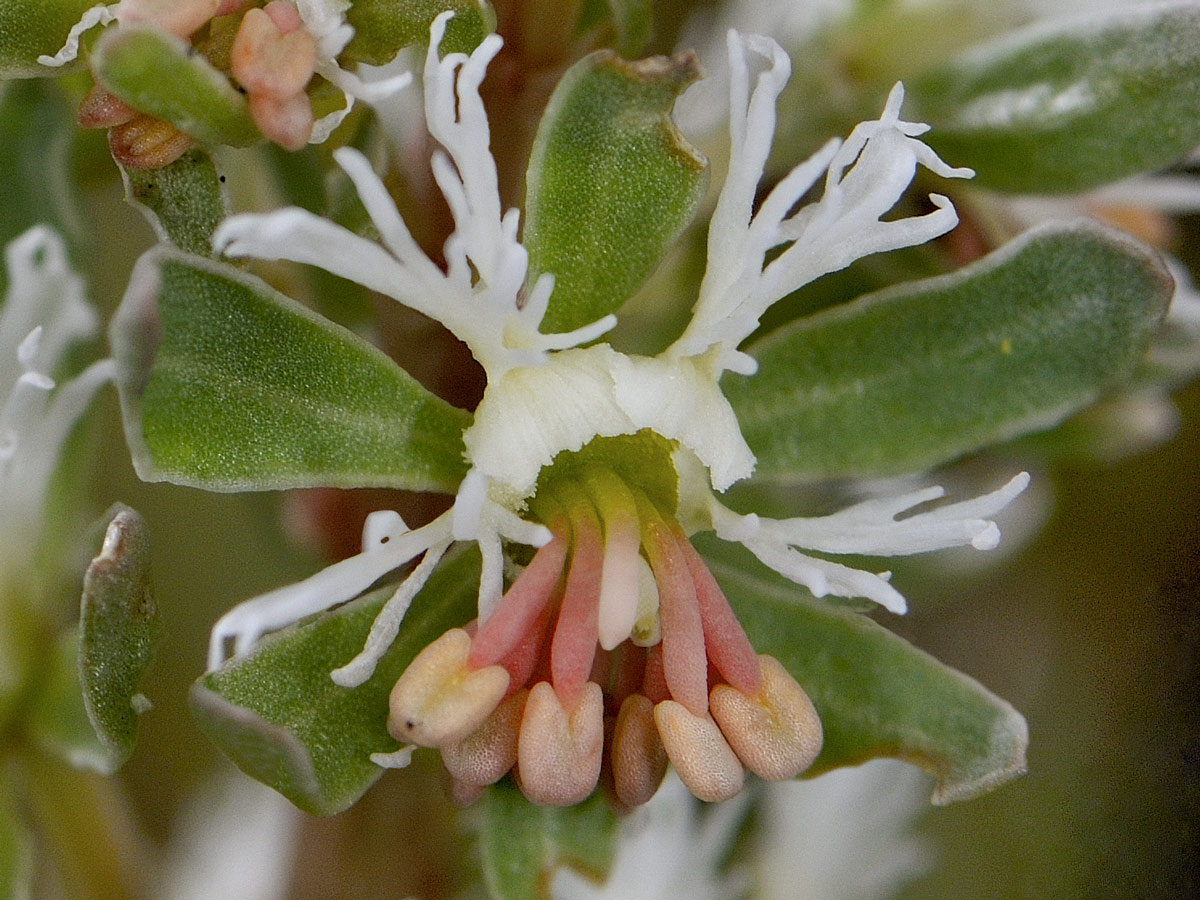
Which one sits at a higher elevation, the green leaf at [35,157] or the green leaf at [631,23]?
the green leaf at [631,23]

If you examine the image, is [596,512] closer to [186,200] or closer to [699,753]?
[699,753]

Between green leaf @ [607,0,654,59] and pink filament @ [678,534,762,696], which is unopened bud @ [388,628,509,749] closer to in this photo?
pink filament @ [678,534,762,696]

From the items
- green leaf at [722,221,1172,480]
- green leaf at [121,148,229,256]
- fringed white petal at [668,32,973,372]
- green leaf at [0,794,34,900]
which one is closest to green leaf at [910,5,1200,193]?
green leaf at [722,221,1172,480]

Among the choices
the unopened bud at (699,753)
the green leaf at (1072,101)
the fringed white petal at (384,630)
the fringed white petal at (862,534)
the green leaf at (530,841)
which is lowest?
the green leaf at (530,841)

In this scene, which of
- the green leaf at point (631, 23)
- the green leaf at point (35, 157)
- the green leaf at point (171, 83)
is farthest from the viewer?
the green leaf at point (35, 157)

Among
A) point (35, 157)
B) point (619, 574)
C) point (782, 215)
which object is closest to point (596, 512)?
point (619, 574)

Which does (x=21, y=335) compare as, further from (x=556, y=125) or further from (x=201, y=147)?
(x=556, y=125)

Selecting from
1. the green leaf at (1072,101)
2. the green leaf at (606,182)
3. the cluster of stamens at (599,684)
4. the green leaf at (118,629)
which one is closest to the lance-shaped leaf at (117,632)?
the green leaf at (118,629)

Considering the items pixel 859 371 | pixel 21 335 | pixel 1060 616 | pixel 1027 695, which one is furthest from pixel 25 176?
pixel 1060 616

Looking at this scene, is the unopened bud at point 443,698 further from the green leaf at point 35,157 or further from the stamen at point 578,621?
the green leaf at point 35,157

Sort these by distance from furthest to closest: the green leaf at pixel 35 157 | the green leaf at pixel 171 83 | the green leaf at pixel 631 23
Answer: the green leaf at pixel 35 157 < the green leaf at pixel 631 23 < the green leaf at pixel 171 83
